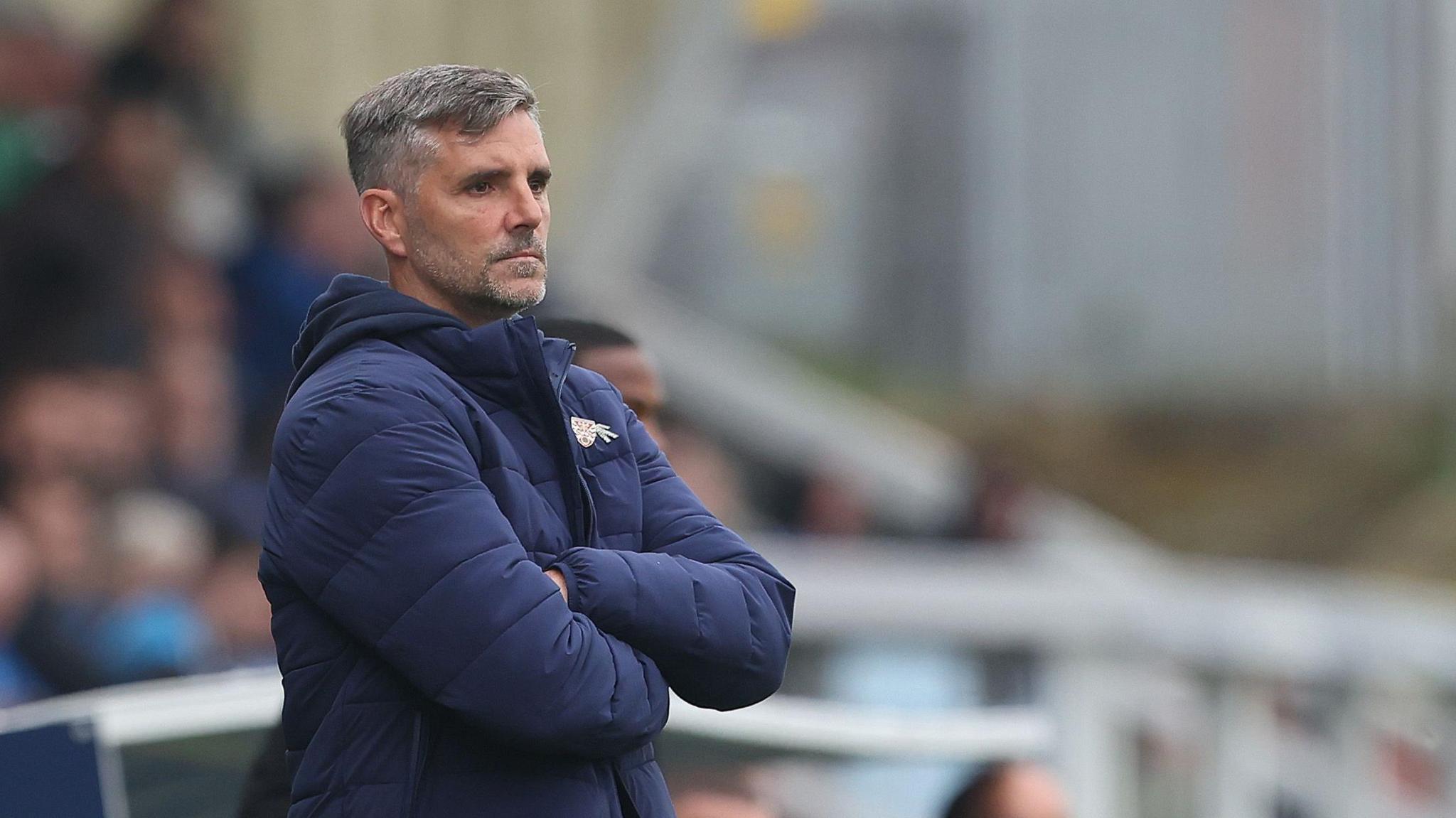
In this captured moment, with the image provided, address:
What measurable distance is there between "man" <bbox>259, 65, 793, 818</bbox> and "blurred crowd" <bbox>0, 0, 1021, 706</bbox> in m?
2.57

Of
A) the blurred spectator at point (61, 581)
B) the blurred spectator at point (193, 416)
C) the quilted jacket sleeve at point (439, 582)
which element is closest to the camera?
the quilted jacket sleeve at point (439, 582)

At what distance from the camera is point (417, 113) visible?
161cm

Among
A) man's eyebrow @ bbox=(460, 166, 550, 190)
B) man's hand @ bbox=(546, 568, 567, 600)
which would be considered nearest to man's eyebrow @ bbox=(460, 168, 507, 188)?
man's eyebrow @ bbox=(460, 166, 550, 190)

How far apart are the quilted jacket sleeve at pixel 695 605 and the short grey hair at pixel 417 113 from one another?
1.13ft

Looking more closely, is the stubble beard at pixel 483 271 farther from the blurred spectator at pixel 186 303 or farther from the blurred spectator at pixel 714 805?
the blurred spectator at pixel 186 303

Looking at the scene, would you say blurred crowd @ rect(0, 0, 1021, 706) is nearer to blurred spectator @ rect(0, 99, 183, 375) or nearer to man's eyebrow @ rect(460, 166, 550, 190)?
blurred spectator @ rect(0, 99, 183, 375)

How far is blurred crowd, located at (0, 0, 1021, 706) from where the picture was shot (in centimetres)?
452

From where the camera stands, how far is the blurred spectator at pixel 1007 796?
2.91 m

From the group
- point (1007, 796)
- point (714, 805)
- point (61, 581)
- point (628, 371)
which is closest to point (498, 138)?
point (628, 371)

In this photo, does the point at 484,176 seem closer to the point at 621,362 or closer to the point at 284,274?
the point at 621,362

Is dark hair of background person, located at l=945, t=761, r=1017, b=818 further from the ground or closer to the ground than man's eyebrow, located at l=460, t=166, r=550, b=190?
closer to the ground

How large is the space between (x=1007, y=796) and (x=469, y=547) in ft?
5.35

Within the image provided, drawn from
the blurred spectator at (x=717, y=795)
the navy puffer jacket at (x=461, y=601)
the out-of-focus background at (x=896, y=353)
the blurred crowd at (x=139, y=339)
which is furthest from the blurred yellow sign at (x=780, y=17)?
the navy puffer jacket at (x=461, y=601)

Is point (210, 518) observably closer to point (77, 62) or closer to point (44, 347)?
point (44, 347)
